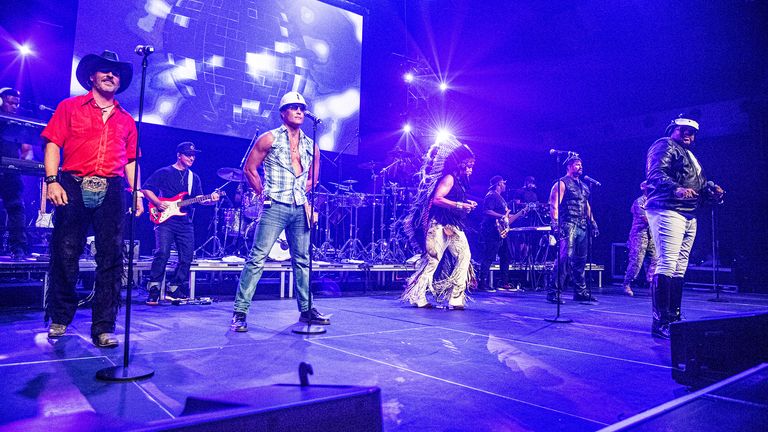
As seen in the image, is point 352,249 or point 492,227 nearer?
point 492,227

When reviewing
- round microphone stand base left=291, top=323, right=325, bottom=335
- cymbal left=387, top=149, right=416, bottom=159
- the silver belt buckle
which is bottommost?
round microphone stand base left=291, top=323, right=325, bottom=335

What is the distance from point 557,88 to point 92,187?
1275 cm

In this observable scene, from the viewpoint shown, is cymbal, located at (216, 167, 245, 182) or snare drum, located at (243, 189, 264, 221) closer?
cymbal, located at (216, 167, 245, 182)

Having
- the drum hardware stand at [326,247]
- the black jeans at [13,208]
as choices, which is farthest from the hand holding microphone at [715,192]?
the black jeans at [13,208]

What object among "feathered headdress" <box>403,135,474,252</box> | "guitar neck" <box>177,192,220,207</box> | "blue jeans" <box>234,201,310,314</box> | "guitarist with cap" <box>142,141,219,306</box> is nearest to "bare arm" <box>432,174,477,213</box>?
"feathered headdress" <box>403,135,474,252</box>

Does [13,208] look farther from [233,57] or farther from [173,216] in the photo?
[233,57]

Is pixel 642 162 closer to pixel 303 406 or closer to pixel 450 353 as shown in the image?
pixel 450 353

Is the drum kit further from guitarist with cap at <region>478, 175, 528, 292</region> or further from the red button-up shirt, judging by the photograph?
the red button-up shirt

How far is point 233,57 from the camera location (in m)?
9.68

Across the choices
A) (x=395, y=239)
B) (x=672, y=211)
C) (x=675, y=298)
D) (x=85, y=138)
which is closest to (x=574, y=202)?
(x=672, y=211)

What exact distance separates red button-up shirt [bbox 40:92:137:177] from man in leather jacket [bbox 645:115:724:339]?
504 centimetres

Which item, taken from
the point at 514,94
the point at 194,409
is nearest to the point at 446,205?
the point at 194,409

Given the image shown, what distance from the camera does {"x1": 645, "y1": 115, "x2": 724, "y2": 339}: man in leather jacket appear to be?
468 centimetres

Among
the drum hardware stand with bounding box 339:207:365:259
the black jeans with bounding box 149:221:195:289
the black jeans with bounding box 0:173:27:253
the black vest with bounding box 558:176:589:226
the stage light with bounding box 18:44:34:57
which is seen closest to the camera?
the black jeans with bounding box 149:221:195:289
